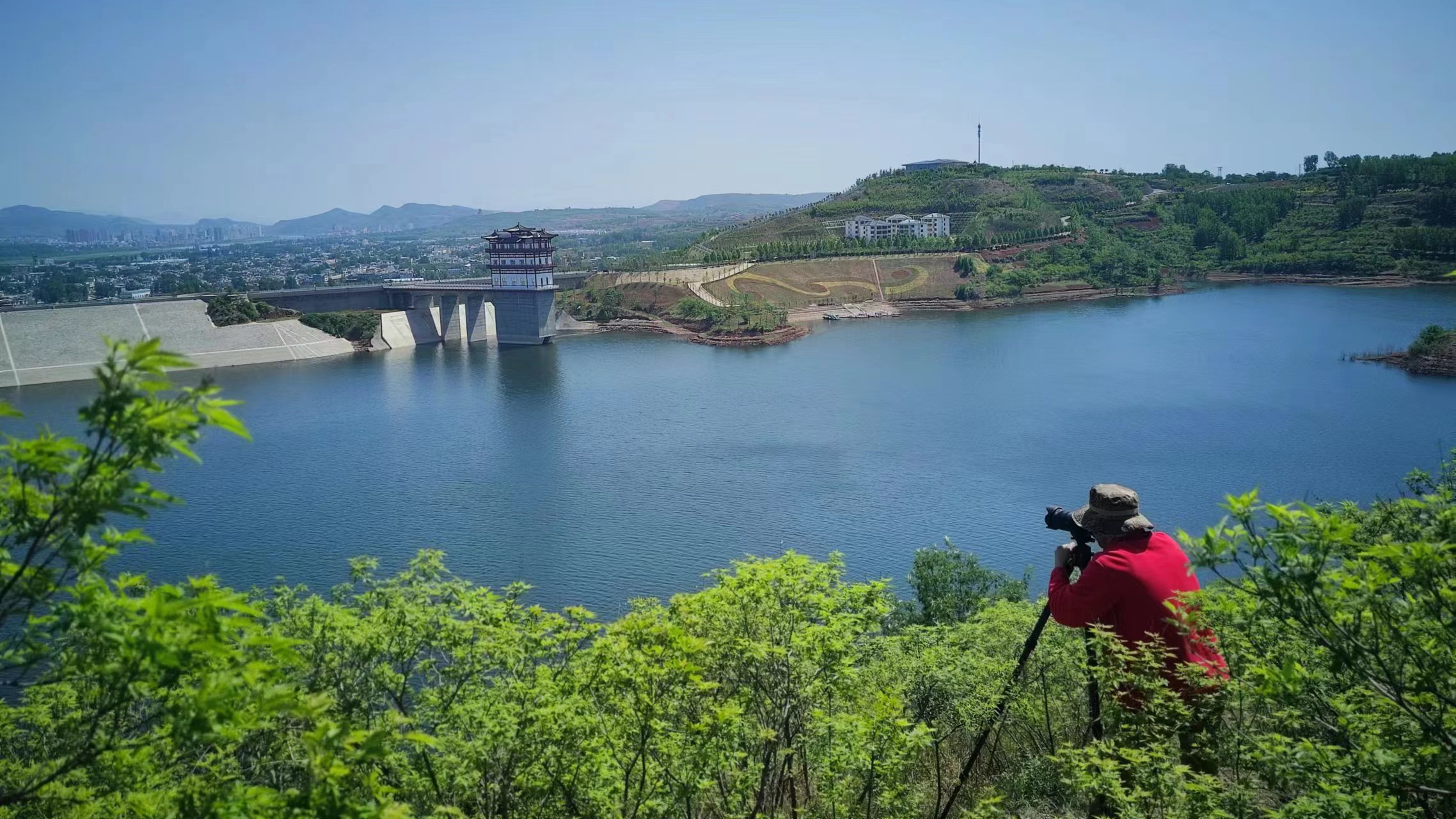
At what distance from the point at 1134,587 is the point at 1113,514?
11.6 inches

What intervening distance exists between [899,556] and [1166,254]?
4771 centimetres

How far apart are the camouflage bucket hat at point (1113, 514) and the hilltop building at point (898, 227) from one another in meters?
61.3

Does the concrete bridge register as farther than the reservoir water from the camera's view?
Yes

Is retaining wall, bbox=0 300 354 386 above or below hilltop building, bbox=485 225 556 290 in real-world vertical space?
below

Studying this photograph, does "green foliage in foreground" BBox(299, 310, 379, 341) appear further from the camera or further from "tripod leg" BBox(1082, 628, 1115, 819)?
the camera

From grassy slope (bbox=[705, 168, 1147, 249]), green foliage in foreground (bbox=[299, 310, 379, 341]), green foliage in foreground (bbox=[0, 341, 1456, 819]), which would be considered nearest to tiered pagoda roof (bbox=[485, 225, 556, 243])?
green foliage in foreground (bbox=[299, 310, 379, 341])

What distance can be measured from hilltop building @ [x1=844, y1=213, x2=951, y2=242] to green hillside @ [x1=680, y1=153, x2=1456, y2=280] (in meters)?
1.16

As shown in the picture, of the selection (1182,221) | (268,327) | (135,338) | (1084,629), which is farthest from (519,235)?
(1182,221)

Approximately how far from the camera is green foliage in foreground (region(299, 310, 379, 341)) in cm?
4034

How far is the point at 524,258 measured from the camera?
4084cm

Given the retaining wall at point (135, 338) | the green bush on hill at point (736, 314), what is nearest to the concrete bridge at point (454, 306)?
the retaining wall at point (135, 338)

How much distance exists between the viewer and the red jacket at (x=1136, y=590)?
3.62m

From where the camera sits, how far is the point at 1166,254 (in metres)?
55.7

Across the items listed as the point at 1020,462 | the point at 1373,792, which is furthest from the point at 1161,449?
the point at 1373,792
